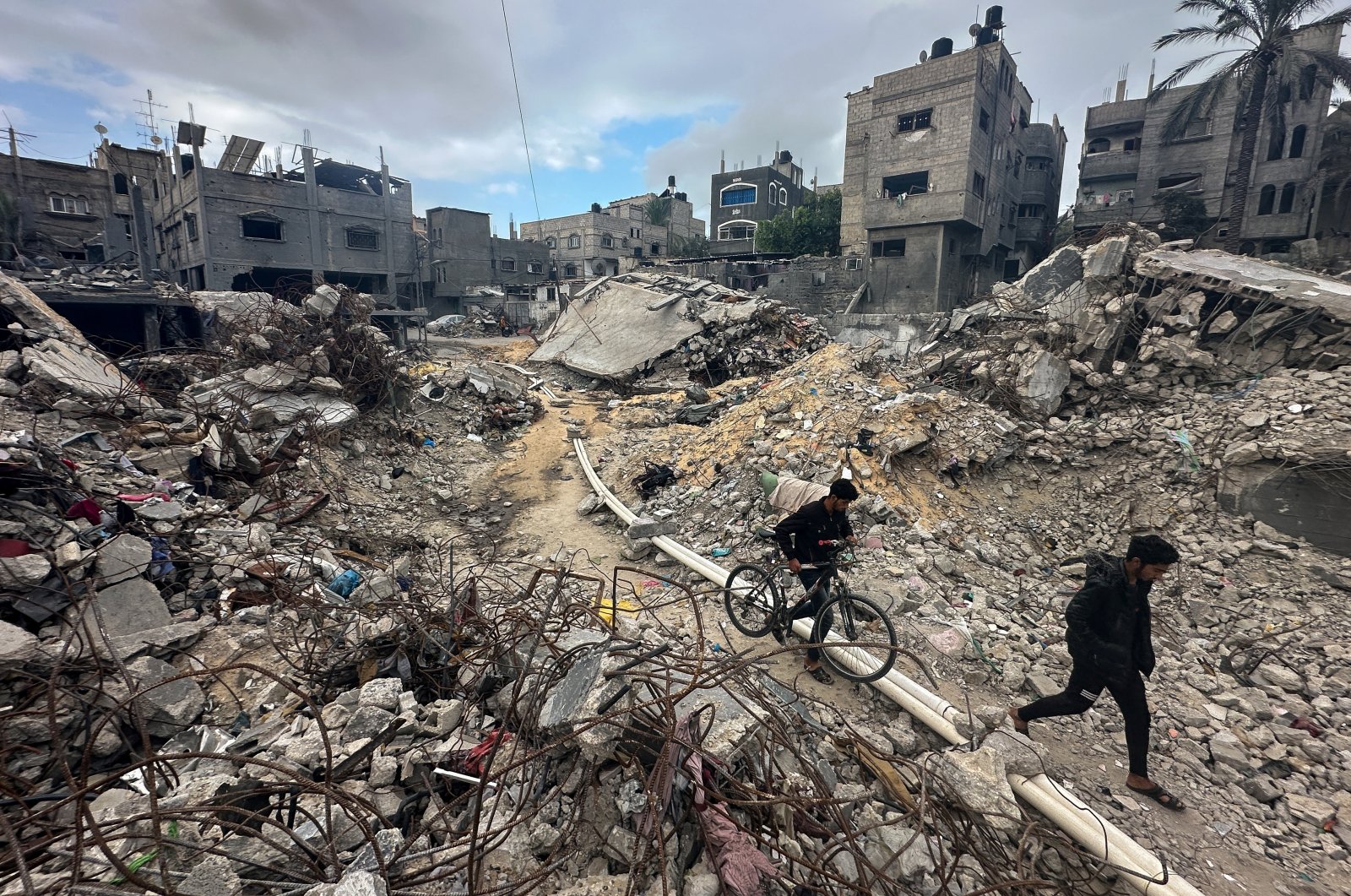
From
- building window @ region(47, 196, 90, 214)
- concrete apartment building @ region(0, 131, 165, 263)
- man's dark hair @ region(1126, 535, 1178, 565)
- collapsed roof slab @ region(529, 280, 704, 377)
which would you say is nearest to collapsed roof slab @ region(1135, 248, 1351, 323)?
man's dark hair @ region(1126, 535, 1178, 565)

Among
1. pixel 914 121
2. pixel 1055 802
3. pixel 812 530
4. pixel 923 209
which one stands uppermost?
pixel 914 121

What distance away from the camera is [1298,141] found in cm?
2306

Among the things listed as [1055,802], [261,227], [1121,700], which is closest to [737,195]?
[261,227]

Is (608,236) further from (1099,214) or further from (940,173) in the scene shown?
(1099,214)

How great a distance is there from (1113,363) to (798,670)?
8360 mm

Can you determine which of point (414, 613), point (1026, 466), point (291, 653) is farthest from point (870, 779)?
point (1026, 466)

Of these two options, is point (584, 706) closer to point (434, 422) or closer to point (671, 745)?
point (671, 745)

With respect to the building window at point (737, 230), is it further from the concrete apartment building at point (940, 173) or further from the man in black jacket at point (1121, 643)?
the man in black jacket at point (1121, 643)

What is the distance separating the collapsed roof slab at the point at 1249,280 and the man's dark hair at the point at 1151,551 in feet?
26.5

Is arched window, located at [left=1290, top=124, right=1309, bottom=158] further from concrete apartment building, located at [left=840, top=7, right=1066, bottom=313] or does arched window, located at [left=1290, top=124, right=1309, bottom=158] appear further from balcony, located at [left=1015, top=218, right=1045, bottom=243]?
concrete apartment building, located at [left=840, top=7, right=1066, bottom=313]

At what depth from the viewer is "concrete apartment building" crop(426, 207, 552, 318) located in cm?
3394

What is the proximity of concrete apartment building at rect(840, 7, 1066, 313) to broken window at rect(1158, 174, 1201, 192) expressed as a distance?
6307mm

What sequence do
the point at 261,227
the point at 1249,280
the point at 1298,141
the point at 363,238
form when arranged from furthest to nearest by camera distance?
the point at 363,238, the point at 261,227, the point at 1298,141, the point at 1249,280

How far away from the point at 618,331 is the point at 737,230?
26.2 meters
